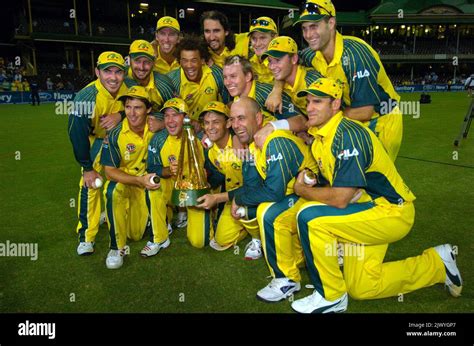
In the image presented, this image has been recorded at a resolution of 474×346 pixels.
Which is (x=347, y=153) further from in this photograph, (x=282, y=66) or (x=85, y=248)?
(x=85, y=248)

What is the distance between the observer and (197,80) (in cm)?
552

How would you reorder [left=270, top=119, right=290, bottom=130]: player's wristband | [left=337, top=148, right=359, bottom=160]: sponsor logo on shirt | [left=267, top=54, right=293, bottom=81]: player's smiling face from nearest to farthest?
[left=337, top=148, right=359, bottom=160]: sponsor logo on shirt
[left=270, top=119, right=290, bottom=130]: player's wristband
[left=267, top=54, right=293, bottom=81]: player's smiling face

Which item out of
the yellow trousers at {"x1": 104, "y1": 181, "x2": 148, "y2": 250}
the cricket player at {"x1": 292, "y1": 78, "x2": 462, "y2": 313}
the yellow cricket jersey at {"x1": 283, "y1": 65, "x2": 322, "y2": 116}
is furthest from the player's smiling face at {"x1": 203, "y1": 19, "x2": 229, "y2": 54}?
the cricket player at {"x1": 292, "y1": 78, "x2": 462, "y2": 313}

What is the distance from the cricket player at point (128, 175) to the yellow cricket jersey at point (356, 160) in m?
2.10

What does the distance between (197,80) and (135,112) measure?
1.15 meters

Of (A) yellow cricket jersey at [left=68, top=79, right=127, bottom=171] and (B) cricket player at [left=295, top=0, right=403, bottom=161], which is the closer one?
(B) cricket player at [left=295, top=0, right=403, bottom=161]

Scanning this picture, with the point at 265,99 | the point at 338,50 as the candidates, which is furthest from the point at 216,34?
the point at 338,50

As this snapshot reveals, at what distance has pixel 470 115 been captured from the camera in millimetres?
10133

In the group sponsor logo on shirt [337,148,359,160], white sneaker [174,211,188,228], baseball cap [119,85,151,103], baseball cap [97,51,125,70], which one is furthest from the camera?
white sneaker [174,211,188,228]

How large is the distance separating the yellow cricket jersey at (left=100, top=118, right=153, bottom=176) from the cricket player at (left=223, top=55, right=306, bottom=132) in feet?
4.10

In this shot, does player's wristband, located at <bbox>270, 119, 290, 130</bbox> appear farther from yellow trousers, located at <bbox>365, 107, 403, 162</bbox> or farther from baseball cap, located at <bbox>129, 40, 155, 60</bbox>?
baseball cap, located at <bbox>129, 40, 155, 60</bbox>

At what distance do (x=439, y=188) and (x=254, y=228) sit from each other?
13.1 feet

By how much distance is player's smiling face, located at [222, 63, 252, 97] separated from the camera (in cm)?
466
